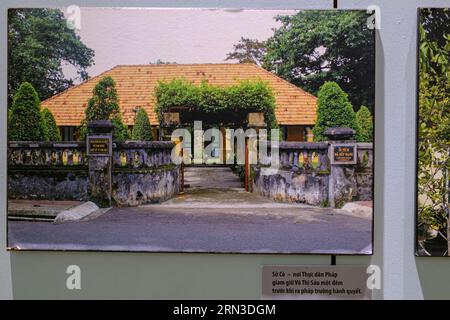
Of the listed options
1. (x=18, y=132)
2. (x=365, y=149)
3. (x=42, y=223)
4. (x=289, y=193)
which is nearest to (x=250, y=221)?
(x=289, y=193)

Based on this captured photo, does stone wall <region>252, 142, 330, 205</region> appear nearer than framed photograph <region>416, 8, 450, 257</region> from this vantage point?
No

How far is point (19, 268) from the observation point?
10.8 ft

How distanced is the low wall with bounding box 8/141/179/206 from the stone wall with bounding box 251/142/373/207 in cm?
60

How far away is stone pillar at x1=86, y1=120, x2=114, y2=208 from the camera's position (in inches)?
131

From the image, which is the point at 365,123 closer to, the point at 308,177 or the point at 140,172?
the point at 308,177

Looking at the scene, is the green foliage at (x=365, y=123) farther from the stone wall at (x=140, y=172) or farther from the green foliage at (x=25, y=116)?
the green foliage at (x=25, y=116)

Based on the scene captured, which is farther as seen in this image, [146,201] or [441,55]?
[146,201]

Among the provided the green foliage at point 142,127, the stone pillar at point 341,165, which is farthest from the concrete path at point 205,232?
the green foliage at point 142,127

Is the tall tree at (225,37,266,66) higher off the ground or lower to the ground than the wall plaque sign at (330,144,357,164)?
higher

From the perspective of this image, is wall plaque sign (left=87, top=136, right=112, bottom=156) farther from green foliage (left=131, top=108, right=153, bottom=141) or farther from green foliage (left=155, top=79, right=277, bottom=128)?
green foliage (left=155, top=79, right=277, bottom=128)

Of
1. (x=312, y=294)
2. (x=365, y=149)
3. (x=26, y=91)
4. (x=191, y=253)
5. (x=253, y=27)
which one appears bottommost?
(x=312, y=294)

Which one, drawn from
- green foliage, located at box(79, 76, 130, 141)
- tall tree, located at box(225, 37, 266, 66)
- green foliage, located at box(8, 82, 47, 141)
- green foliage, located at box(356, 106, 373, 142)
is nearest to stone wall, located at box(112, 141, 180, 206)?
green foliage, located at box(79, 76, 130, 141)

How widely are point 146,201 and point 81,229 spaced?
44 centimetres

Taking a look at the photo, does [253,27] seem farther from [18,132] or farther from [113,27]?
[18,132]
